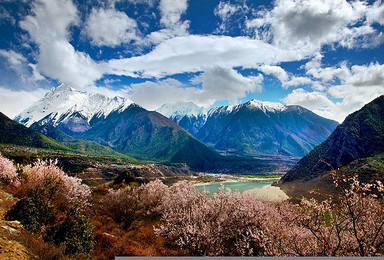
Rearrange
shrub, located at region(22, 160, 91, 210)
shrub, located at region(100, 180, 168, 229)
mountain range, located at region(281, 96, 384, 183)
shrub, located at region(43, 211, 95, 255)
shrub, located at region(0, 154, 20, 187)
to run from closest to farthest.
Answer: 1. shrub, located at region(43, 211, 95, 255)
2. shrub, located at region(22, 160, 91, 210)
3. shrub, located at region(0, 154, 20, 187)
4. shrub, located at region(100, 180, 168, 229)
5. mountain range, located at region(281, 96, 384, 183)

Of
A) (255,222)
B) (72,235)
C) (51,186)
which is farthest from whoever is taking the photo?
(255,222)

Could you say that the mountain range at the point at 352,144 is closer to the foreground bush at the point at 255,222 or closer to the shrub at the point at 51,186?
the foreground bush at the point at 255,222

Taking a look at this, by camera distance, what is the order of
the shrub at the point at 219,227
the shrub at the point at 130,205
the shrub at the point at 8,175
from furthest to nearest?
the shrub at the point at 130,205 → the shrub at the point at 8,175 → the shrub at the point at 219,227

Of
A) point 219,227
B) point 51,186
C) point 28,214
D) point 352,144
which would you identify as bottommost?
point 219,227

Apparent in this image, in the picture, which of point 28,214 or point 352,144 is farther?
point 352,144

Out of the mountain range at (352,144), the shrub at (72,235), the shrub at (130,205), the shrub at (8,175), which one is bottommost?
the shrub at (130,205)

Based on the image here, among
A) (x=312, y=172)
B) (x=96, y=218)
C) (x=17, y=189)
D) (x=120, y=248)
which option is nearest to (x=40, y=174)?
(x=17, y=189)

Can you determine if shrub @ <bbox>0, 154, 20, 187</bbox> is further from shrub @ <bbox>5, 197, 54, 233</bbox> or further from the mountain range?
the mountain range

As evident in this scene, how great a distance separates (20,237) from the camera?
13.1 m

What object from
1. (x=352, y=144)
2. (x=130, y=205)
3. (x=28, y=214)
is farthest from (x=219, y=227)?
(x=352, y=144)

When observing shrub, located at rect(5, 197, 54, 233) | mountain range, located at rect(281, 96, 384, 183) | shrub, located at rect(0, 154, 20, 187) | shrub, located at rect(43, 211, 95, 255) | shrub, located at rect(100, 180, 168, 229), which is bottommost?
shrub, located at rect(100, 180, 168, 229)

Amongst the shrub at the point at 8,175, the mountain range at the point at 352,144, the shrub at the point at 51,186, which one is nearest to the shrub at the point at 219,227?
the shrub at the point at 51,186

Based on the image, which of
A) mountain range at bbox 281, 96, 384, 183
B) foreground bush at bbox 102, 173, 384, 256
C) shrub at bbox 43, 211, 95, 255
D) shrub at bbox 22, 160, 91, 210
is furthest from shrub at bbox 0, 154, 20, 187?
mountain range at bbox 281, 96, 384, 183

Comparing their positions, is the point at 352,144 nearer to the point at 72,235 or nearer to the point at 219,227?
the point at 219,227
